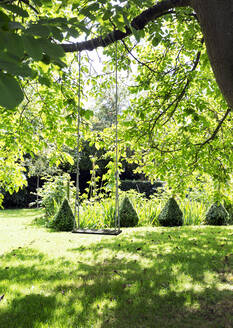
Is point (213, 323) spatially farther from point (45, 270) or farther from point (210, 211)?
point (210, 211)

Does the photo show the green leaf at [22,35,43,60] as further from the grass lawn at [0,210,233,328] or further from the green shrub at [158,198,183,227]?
the green shrub at [158,198,183,227]

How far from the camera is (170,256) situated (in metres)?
4.89

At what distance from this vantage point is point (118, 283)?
3.68m

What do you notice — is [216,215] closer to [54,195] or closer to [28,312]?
[54,195]

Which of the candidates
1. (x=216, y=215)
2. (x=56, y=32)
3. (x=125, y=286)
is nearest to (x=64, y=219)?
(x=125, y=286)

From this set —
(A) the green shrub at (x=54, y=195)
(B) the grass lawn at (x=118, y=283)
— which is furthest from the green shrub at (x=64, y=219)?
(B) the grass lawn at (x=118, y=283)

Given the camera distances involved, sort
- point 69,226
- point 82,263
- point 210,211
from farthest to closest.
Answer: point 210,211
point 69,226
point 82,263

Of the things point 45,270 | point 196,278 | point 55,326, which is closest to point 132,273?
point 196,278

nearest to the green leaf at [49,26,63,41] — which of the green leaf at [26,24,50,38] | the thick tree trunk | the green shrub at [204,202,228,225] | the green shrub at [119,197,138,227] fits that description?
the green leaf at [26,24,50,38]

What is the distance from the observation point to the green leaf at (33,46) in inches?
37.1

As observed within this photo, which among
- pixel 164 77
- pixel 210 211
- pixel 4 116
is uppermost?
pixel 164 77

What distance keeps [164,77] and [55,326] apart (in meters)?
5.17

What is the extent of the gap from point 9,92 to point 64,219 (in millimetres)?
7426

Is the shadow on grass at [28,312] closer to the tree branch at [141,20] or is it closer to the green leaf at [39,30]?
the green leaf at [39,30]
